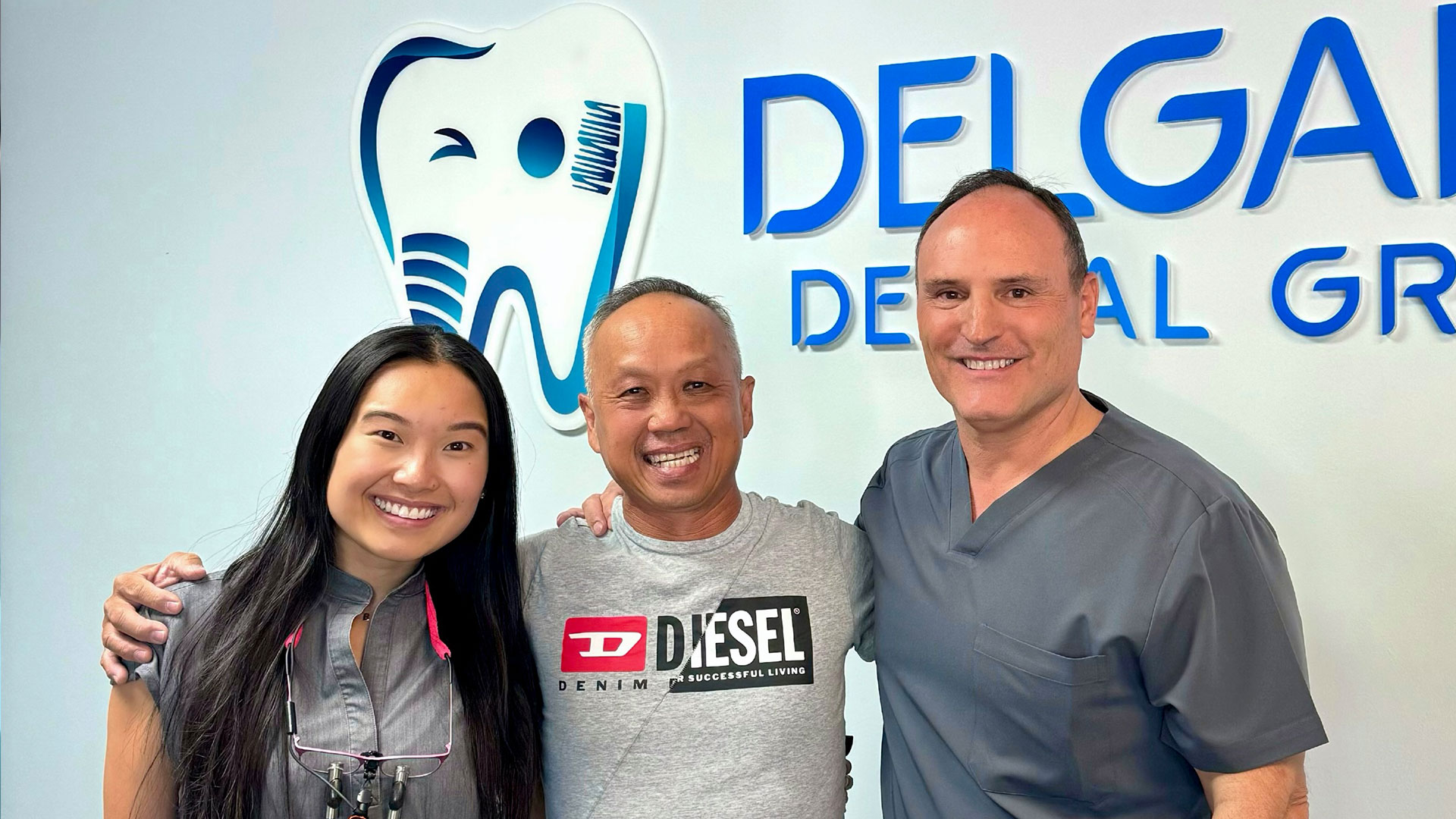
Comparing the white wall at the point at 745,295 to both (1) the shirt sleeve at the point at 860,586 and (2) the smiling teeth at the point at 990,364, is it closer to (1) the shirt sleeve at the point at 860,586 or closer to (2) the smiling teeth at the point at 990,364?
(1) the shirt sleeve at the point at 860,586

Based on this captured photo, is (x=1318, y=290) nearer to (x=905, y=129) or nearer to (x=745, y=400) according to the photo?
(x=905, y=129)

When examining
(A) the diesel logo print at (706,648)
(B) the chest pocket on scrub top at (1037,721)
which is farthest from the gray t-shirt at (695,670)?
(B) the chest pocket on scrub top at (1037,721)

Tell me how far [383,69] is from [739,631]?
1878 millimetres

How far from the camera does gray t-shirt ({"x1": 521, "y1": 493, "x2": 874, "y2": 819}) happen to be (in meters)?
1.66

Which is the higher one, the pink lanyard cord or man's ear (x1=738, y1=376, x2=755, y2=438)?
man's ear (x1=738, y1=376, x2=755, y2=438)

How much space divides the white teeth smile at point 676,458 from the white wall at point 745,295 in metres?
0.80

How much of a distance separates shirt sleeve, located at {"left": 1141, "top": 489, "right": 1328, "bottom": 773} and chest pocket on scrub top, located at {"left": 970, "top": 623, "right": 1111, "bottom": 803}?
95 mm

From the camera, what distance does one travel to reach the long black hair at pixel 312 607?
59.8 inches

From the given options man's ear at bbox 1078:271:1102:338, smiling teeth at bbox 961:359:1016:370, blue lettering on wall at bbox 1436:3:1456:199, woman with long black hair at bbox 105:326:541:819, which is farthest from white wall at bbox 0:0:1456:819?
woman with long black hair at bbox 105:326:541:819

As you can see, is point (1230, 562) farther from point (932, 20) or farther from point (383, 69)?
point (383, 69)

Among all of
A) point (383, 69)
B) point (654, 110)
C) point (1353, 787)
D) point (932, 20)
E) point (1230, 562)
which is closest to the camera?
point (1230, 562)

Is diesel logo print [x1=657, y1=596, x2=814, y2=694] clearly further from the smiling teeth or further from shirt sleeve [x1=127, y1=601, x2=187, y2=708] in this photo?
shirt sleeve [x1=127, y1=601, x2=187, y2=708]

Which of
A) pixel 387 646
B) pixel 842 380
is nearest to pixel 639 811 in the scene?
pixel 387 646

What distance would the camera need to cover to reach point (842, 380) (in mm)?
2490
